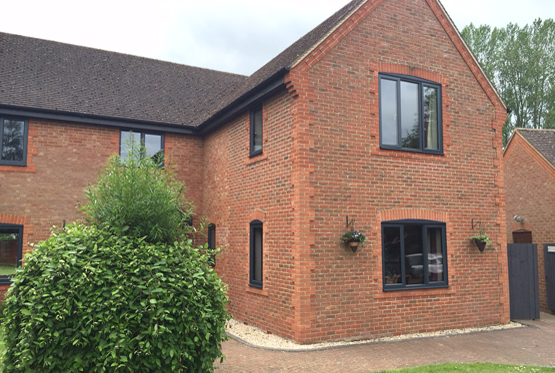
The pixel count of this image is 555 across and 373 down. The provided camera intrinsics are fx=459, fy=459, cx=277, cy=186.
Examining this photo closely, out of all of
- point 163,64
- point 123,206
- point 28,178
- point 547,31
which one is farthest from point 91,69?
point 547,31

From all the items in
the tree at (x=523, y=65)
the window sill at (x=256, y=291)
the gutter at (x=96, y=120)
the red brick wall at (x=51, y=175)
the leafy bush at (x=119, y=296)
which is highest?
the tree at (x=523, y=65)

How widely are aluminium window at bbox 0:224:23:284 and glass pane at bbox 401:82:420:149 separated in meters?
10.1

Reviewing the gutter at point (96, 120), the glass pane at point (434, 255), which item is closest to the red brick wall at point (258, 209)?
the gutter at point (96, 120)

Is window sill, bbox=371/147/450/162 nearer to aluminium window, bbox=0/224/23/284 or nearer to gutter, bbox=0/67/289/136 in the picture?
gutter, bbox=0/67/289/136

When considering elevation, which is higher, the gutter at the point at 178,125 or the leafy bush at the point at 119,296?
the gutter at the point at 178,125

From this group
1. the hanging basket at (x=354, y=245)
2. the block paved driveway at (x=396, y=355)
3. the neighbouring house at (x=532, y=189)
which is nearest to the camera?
the block paved driveway at (x=396, y=355)

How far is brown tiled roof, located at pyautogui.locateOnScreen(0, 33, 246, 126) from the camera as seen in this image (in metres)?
13.0

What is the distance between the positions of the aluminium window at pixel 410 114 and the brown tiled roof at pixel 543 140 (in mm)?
7373

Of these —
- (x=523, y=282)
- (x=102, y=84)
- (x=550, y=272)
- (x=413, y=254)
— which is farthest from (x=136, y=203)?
(x=550, y=272)

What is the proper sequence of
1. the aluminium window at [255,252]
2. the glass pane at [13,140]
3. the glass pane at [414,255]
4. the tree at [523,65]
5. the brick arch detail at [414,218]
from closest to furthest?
the brick arch detail at [414,218] < the glass pane at [414,255] < the aluminium window at [255,252] < the glass pane at [13,140] < the tree at [523,65]

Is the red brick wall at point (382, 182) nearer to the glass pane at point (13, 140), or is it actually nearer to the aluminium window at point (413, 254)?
the aluminium window at point (413, 254)

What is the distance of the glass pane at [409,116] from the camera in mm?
10422

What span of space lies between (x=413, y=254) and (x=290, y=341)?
3.32 meters

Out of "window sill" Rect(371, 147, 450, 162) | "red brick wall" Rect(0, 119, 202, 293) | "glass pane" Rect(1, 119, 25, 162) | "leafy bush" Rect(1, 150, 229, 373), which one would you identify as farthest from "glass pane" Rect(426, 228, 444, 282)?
"glass pane" Rect(1, 119, 25, 162)
